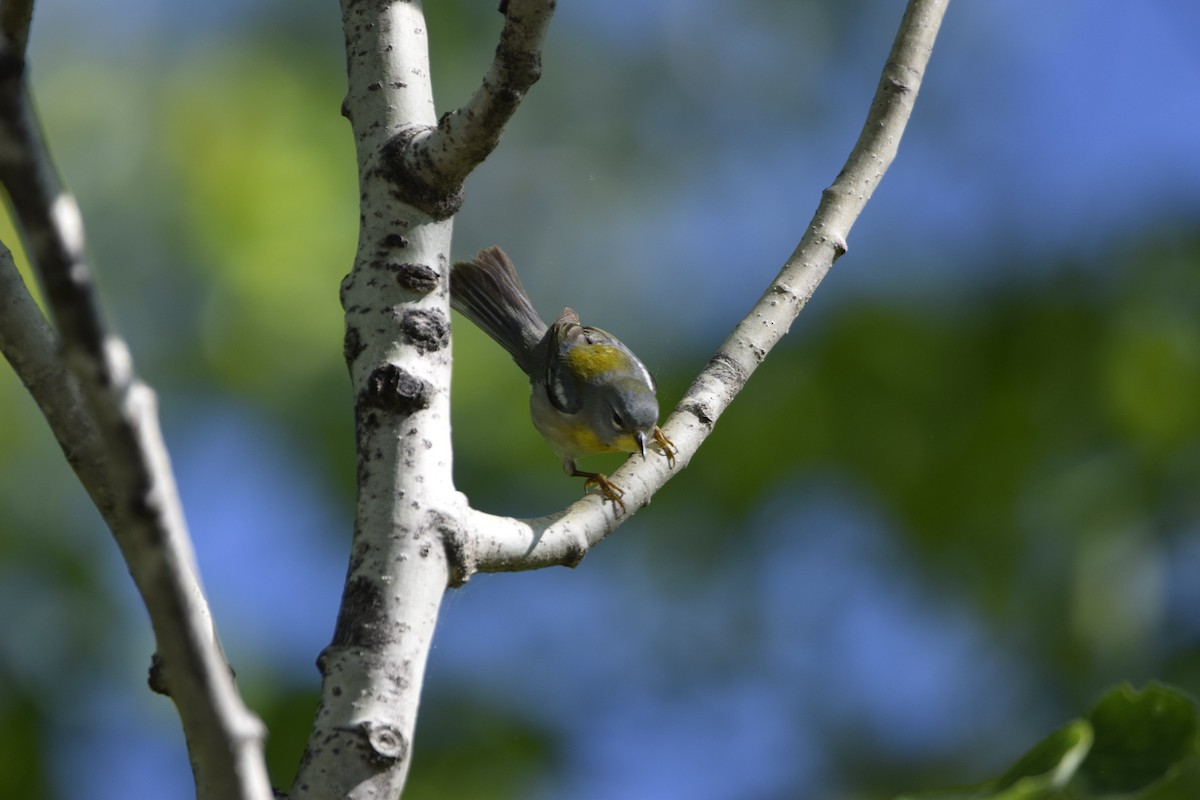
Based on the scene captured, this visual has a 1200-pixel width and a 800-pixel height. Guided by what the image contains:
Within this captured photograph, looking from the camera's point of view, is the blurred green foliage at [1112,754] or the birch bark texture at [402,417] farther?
the birch bark texture at [402,417]

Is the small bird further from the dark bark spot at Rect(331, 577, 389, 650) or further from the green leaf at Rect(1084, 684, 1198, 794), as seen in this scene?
the green leaf at Rect(1084, 684, 1198, 794)

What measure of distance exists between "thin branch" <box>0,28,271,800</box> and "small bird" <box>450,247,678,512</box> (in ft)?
9.35

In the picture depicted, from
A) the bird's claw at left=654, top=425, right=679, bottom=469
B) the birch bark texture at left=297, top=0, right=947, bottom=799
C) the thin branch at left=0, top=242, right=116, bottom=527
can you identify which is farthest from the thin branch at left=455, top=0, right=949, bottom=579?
the thin branch at left=0, top=242, right=116, bottom=527

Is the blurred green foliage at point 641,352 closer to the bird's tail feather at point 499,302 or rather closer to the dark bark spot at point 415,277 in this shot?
the bird's tail feather at point 499,302

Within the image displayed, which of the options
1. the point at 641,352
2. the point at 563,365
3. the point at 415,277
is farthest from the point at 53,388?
the point at 641,352

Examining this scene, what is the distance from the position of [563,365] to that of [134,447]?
131 inches

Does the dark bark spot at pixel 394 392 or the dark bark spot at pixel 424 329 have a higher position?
the dark bark spot at pixel 424 329

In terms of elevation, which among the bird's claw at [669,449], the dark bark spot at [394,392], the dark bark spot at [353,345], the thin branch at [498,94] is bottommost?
the dark bark spot at [394,392]

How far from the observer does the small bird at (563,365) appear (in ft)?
12.8

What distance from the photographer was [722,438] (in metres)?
7.06

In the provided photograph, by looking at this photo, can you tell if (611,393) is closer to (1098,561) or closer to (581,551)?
(581,551)

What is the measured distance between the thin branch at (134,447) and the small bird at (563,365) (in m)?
2.85

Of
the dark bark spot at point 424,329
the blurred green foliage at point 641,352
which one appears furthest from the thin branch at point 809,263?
the blurred green foliage at point 641,352

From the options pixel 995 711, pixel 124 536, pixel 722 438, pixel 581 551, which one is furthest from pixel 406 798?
pixel 124 536
